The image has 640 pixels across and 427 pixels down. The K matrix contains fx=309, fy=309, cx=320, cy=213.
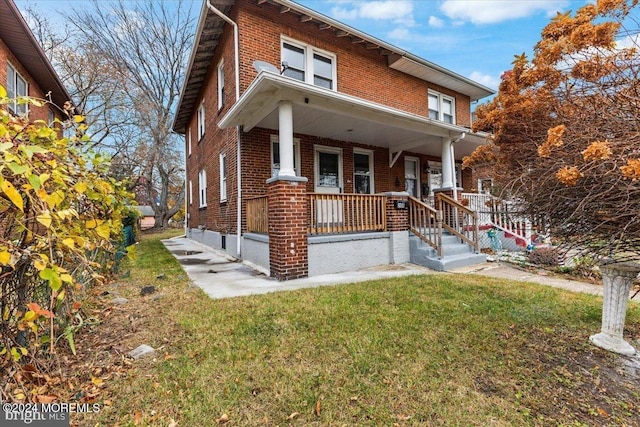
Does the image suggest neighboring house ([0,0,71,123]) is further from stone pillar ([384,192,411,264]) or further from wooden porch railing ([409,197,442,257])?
wooden porch railing ([409,197,442,257])

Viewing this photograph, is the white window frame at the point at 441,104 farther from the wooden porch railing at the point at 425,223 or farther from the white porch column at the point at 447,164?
the wooden porch railing at the point at 425,223

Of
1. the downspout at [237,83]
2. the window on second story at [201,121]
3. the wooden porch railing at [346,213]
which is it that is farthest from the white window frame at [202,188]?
the wooden porch railing at [346,213]

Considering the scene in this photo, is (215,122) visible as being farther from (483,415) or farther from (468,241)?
(483,415)

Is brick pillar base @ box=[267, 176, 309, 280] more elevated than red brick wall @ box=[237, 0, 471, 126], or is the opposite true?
red brick wall @ box=[237, 0, 471, 126]

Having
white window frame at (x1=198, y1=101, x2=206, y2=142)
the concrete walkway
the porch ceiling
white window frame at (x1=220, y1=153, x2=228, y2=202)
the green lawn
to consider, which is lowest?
the green lawn

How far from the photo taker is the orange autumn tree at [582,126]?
2.05 meters

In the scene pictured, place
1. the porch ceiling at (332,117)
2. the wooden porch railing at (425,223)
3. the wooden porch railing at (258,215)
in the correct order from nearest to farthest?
the porch ceiling at (332,117), the wooden porch railing at (258,215), the wooden porch railing at (425,223)

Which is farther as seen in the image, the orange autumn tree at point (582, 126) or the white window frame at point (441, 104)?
the white window frame at point (441, 104)

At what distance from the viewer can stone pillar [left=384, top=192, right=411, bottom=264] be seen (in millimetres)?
7348

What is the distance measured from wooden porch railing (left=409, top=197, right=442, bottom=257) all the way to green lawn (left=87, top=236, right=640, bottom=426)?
270 cm

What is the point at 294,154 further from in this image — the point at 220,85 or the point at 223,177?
the point at 220,85

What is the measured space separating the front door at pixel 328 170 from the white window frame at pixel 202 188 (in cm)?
544

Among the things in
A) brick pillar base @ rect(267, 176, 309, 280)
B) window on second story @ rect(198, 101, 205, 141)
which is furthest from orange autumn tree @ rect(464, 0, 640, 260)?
window on second story @ rect(198, 101, 205, 141)

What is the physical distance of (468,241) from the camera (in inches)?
302
